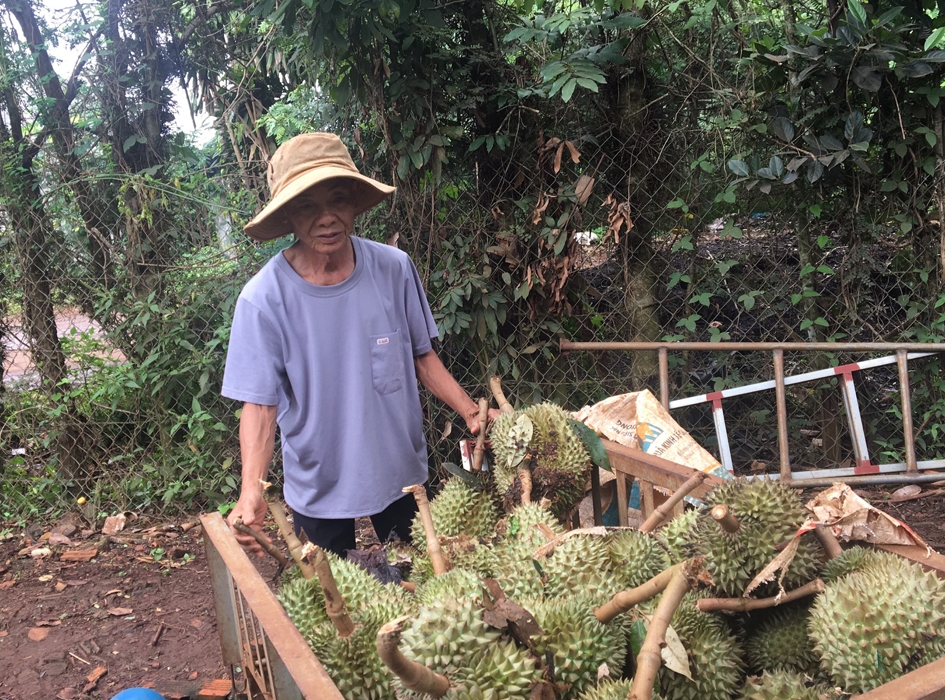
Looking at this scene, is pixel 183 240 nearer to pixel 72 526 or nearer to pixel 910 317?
pixel 72 526

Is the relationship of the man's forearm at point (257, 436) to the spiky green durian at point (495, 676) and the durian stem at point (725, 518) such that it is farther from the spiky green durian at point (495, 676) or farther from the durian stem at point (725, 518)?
the durian stem at point (725, 518)

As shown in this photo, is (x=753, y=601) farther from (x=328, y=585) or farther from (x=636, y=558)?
(x=328, y=585)

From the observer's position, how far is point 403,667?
0.93 m

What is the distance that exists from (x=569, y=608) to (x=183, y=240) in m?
3.85

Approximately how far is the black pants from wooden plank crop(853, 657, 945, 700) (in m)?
1.60

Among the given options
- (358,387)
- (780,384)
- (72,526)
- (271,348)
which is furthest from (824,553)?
(72,526)

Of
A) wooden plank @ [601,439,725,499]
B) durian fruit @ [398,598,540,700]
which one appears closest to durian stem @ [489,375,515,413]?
wooden plank @ [601,439,725,499]

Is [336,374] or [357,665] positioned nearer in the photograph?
[357,665]

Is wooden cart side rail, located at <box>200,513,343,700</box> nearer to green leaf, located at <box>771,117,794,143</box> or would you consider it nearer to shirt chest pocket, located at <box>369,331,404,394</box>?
shirt chest pocket, located at <box>369,331,404,394</box>

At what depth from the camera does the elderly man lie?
7.21ft

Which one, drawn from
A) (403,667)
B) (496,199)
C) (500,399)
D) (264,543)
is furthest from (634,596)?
(496,199)

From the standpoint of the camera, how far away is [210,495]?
4371 mm

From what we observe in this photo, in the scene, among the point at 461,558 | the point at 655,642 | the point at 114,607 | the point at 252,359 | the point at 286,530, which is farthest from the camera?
the point at 114,607

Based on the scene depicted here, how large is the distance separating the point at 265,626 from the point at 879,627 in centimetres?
100
